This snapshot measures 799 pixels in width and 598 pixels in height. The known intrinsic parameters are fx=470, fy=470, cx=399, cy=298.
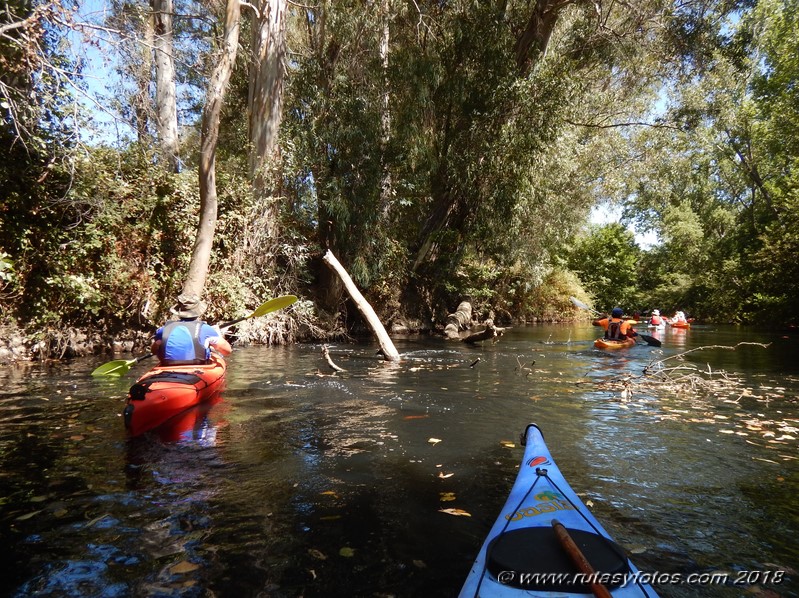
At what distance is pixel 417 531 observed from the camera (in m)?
2.93

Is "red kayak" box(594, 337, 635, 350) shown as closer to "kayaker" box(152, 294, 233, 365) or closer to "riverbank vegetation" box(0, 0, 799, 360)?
"riverbank vegetation" box(0, 0, 799, 360)

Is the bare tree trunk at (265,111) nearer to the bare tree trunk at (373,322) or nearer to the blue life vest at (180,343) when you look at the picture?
the bare tree trunk at (373,322)

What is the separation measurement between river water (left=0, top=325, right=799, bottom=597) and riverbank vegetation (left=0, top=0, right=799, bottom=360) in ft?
12.6

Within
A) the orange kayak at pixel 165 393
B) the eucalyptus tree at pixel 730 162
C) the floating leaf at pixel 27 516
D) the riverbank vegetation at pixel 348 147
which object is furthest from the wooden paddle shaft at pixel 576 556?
the eucalyptus tree at pixel 730 162

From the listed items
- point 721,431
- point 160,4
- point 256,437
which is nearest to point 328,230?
point 160,4

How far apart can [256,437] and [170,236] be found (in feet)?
26.1

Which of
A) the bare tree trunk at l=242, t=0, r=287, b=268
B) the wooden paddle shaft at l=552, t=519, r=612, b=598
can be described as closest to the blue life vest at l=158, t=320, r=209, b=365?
the wooden paddle shaft at l=552, t=519, r=612, b=598

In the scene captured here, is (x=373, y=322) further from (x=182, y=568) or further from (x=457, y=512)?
(x=182, y=568)

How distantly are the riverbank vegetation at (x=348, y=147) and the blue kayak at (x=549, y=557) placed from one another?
24.0ft

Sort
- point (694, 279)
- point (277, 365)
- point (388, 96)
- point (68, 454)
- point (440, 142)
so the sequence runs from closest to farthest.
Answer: point (68, 454), point (277, 365), point (388, 96), point (440, 142), point (694, 279)

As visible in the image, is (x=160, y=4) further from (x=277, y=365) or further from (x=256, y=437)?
(x=256, y=437)

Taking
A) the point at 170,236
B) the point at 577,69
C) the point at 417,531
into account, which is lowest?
the point at 417,531

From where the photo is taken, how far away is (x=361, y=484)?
3.65 metres

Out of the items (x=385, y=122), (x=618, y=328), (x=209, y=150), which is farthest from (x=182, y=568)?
(x=385, y=122)
